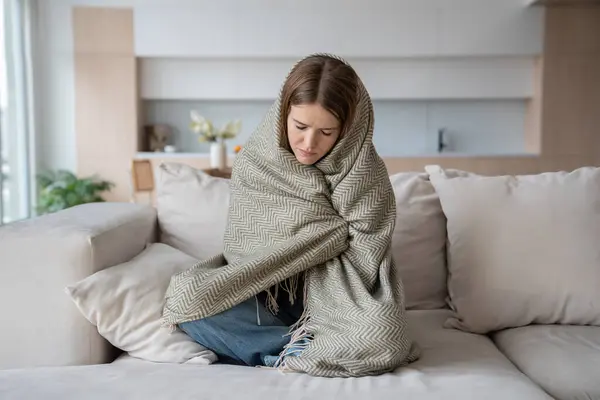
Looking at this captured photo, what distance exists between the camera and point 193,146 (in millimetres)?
6473

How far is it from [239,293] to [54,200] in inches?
161

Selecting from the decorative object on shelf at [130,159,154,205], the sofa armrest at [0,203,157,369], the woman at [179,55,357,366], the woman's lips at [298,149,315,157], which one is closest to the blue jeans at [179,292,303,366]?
the woman at [179,55,357,366]

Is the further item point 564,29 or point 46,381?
point 564,29

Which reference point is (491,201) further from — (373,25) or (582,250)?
(373,25)

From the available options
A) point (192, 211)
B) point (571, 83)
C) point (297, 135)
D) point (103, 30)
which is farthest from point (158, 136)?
point (297, 135)

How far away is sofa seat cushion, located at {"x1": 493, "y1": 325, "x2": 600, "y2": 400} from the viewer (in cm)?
154

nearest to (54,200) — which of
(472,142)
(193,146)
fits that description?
(193,146)

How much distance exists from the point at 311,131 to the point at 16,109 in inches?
179

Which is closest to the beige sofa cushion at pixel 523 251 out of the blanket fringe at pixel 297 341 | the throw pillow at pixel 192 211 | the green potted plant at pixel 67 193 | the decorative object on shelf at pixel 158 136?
the blanket fringe at pixel 297 341

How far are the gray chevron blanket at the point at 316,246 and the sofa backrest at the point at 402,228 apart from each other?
0.34 metres

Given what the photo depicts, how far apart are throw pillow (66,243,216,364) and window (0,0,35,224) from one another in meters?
3.71

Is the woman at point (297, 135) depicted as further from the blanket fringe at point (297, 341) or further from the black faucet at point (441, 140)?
the black faucet at point (441, 140)

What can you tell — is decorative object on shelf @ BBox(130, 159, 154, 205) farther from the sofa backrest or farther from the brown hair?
the brown hair

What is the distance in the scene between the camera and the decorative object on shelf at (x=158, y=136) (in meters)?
6.18
